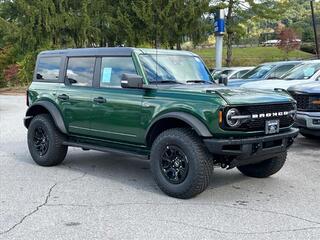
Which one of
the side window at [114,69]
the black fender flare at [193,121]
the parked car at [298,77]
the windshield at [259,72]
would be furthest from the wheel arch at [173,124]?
the windshield at [259,72]

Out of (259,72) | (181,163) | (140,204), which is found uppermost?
(259,72)

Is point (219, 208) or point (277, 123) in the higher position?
point (277, 123)

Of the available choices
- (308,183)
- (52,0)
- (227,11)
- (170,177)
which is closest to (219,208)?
(170,177)

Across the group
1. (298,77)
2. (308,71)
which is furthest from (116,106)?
(308,71)

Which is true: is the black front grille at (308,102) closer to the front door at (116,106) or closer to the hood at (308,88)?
the hood at (308,88)

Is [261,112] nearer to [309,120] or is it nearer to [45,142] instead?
[309,120]

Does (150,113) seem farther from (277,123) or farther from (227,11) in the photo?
(227,11)

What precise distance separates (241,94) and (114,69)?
198 cm

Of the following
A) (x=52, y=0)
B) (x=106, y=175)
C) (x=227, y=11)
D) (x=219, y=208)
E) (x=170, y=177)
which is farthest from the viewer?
(x=227, y=11)

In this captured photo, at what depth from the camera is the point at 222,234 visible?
4.73m

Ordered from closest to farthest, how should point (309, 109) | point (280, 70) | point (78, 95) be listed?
point (78, 95) → point (309, 109) → point (280, 70)

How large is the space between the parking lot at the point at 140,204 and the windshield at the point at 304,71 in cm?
375

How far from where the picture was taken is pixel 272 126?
6.09 meters

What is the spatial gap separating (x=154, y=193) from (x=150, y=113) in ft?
3.32
